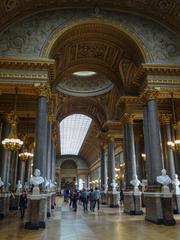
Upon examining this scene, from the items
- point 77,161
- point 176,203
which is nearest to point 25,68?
point 176,203

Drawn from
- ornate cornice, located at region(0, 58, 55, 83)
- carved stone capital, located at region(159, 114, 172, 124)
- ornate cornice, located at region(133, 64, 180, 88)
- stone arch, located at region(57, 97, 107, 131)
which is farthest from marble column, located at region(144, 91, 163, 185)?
stone arch, located at region(57, 97, 107, 131)

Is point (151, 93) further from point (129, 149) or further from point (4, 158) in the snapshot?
point (4, 158)

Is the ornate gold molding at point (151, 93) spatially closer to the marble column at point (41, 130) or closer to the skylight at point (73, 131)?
the marble column at point (41, 130)

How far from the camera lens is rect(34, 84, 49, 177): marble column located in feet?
28.7

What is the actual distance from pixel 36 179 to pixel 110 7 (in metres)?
7.83

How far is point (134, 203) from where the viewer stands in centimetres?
1169

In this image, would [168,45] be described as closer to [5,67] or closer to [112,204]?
[5,67]

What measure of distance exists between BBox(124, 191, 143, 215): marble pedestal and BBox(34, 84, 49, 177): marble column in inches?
195

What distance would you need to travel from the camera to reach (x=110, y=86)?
18.6m

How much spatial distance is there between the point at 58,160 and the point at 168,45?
1622 inches

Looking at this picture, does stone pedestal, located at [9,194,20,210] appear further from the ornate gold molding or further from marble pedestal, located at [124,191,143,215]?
the ornate gold molding

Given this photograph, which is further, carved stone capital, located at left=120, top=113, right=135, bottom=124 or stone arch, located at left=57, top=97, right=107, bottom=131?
stone arch, located at left=57, top=97, right=107, bottom=131

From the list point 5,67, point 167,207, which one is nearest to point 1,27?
point 5,67

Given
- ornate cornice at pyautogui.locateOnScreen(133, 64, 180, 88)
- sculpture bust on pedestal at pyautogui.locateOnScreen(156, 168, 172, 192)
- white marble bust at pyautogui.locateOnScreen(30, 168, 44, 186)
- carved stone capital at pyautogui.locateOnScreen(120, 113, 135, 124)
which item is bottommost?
sculpture bust on pedestal at pyautogui.locateOnScreen(156, 168, 172, 192)
